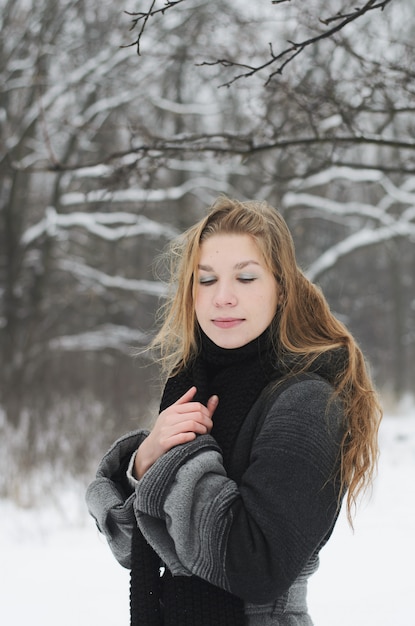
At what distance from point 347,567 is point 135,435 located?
3.14 meters

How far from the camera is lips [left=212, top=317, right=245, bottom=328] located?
166 cm

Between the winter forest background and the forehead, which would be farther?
the winter forest background

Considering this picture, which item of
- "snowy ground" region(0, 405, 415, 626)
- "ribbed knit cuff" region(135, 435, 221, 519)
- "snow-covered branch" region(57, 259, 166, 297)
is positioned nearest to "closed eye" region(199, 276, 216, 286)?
"ribbed knit cuff" region(135, 435, 221, 519)

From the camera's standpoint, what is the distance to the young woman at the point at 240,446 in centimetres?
139

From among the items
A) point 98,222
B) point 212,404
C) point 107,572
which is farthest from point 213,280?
point 98,222

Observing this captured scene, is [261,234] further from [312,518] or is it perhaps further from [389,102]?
[389,102]

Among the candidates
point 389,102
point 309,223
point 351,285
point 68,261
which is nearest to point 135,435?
point 389,102

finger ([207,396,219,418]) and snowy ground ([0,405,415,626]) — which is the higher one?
finger ([207,396,219,418])

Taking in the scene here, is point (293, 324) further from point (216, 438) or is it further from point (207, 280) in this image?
point (216, 438)

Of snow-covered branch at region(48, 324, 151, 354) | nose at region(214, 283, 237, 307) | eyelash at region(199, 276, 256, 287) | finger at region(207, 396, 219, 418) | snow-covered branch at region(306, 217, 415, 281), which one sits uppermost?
snow-covered branch at region(306, 217, 415, 281)

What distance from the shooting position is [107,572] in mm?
4535

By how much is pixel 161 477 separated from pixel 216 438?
194 mm

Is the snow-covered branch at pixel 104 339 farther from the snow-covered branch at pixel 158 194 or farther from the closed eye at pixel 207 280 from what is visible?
the closed eye at pixel 207 280

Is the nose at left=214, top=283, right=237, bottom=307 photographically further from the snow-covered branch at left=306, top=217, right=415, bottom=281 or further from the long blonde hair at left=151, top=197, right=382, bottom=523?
the snow-covered branch at left=306, top=217, right=415, bottom=281
